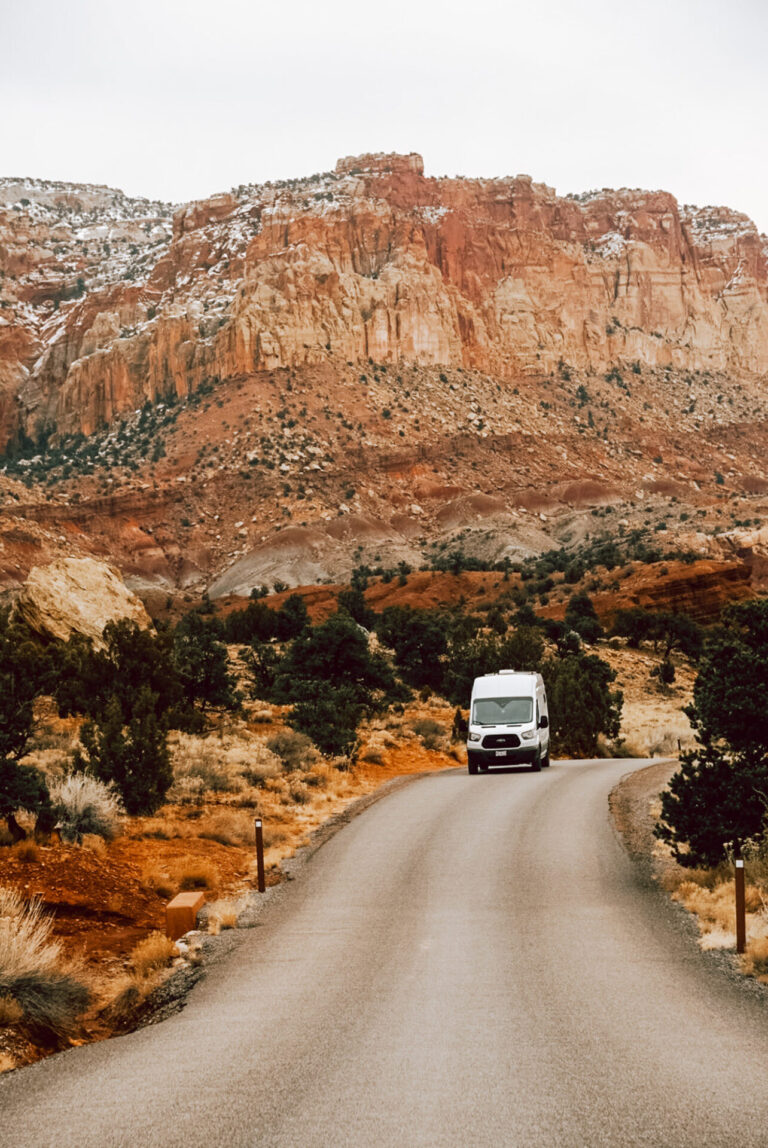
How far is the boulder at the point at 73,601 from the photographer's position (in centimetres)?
3303

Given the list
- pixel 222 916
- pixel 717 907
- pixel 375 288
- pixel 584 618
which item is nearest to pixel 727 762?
pixel 717 907

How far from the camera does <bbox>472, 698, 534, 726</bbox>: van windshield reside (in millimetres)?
25609

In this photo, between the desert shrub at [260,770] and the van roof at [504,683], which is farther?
the van roof at [504,683]

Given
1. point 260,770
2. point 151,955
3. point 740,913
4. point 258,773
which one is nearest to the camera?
point 740,913

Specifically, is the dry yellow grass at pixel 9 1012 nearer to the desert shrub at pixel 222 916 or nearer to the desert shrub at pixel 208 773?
→ the desert shrub at pixel 222 916

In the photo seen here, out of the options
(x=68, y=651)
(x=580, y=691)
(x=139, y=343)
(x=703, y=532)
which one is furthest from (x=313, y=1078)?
(x=139, y=343)

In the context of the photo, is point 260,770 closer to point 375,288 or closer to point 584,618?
point 584,618

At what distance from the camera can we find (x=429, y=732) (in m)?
32.6

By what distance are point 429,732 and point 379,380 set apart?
84.2m

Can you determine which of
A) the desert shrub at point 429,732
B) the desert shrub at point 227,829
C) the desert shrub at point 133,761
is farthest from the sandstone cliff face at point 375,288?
the desert shrub at point 227,829

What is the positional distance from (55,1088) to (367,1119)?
2106mm

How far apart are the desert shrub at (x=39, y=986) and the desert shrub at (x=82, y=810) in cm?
534

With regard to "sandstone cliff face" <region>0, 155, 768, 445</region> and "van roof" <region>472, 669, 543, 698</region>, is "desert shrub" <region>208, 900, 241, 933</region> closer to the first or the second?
"van roof" <region>472, 669, 543, 698</region>

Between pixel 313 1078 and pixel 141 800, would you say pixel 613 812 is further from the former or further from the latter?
pixel 313 1078
